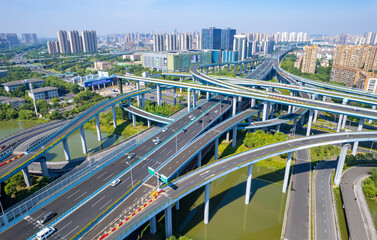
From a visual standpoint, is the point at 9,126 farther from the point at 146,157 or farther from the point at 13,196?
the point at 146,157

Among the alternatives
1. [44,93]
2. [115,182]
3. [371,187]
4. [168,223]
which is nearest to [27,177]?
[115,182]

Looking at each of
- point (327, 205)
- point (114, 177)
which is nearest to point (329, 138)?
point (327, 205)

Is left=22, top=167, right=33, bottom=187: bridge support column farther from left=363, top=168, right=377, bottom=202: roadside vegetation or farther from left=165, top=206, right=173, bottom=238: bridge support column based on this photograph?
left=363, top=168, right=377, bottom=202: roadside vegetation

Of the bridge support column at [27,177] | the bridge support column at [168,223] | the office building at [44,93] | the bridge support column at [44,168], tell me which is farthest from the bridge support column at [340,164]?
the office building at [44,93]

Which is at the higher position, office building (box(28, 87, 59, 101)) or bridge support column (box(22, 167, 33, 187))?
office building (box(28, 87, 59, 101))

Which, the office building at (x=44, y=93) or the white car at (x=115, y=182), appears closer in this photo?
the white car at (x=115, y=182)

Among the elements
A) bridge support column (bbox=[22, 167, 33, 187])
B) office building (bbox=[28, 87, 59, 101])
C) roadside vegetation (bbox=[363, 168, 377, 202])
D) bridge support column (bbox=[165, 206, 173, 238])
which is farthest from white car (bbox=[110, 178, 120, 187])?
office building (bbox=[28, 87, 59, 101])

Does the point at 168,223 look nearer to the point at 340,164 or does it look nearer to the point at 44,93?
the point at 340,164

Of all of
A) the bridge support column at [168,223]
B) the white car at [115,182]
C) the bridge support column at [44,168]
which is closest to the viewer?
the bridge support column at [168,223]

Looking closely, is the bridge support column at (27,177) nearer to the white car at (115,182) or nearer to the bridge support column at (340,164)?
the white car at (115,182)
